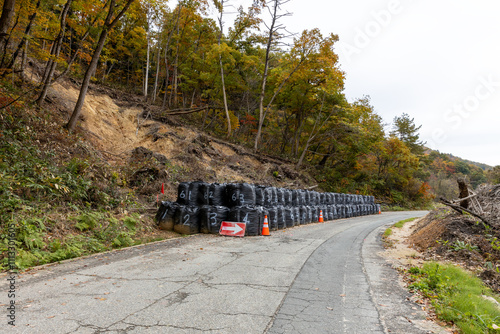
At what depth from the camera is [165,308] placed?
356 centimetres

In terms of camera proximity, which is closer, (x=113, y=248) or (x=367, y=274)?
(x=367, y=274)

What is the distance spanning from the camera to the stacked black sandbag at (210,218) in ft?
30.7

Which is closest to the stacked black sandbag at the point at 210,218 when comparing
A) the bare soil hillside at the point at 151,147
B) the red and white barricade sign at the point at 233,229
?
the red and white barricade sign at the point at 233,229

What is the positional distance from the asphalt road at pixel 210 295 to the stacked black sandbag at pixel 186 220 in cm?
223

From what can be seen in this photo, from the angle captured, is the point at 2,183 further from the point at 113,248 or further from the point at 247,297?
the point at 247,297

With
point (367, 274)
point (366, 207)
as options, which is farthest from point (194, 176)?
point (366, 207)

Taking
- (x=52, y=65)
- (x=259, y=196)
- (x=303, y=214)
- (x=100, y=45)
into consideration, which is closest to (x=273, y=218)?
(x=259, y=196)

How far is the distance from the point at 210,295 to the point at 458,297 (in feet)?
11.9

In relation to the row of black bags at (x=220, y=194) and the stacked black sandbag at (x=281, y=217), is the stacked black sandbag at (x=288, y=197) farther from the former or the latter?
the row of black bags at (x=220, y=194)

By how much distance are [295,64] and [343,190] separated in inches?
610

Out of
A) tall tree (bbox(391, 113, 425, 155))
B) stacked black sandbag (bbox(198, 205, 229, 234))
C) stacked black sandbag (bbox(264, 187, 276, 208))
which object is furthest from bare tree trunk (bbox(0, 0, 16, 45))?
tall tree (bbox(391, 113, 425, 155))

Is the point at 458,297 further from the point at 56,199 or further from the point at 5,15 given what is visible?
the point at 5,15

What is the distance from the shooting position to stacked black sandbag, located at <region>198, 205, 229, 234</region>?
30.7ft

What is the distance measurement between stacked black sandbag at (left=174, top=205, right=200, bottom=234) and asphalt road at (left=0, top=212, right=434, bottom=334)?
223 centimetres
